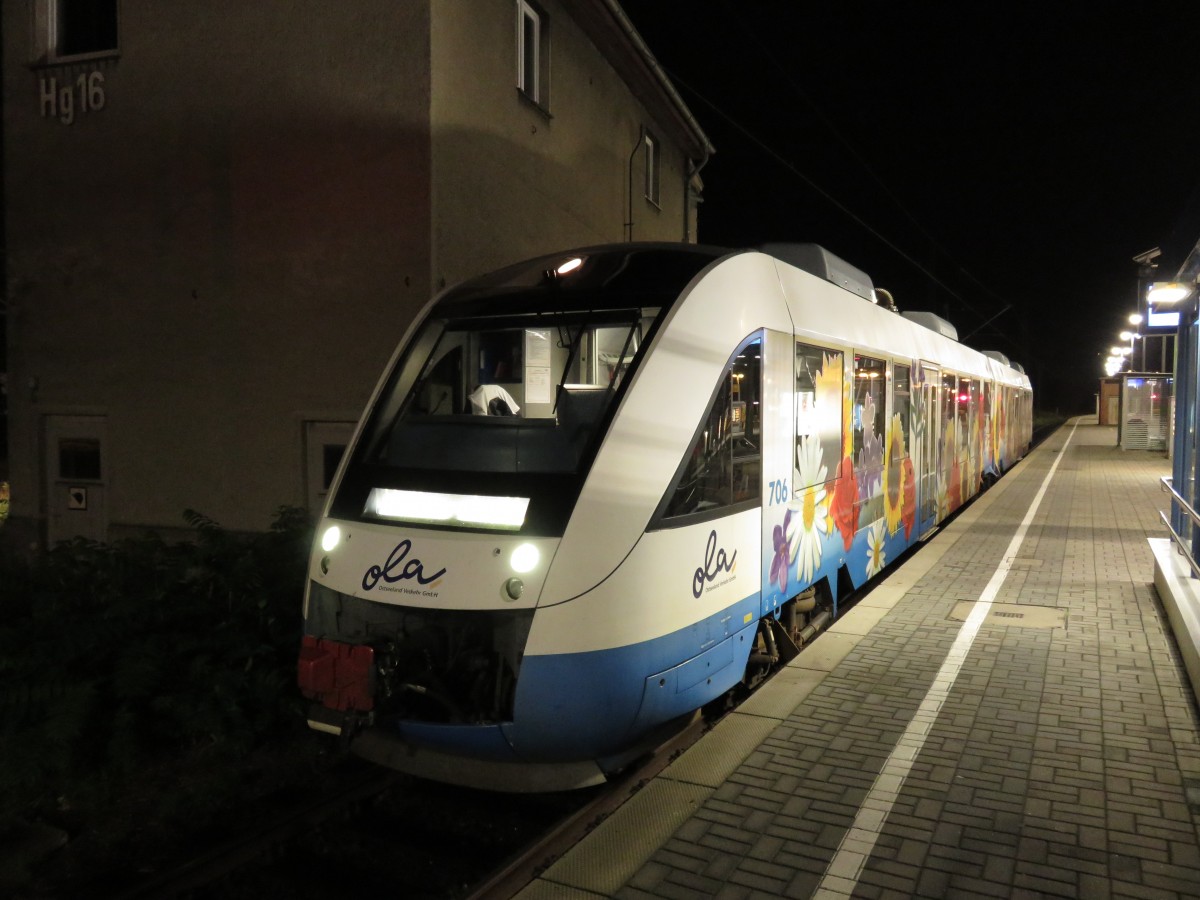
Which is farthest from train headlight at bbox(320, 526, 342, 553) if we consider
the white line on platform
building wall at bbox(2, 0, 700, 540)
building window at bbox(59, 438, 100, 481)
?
building window at bbox(59, 438, 100, 481)

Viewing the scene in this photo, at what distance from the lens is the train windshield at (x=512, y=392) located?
431 centimetres

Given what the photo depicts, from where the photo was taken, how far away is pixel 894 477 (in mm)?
8750

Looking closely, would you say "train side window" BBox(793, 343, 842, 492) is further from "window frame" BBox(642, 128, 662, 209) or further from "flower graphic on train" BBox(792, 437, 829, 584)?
"window frame" BBox(642, 128, 662, 209)

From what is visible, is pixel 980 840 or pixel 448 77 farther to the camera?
pixel 448 77

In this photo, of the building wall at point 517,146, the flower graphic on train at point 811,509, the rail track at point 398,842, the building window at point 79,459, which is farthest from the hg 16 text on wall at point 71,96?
the flower graphic on train at point 811,509

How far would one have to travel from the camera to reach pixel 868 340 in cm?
769

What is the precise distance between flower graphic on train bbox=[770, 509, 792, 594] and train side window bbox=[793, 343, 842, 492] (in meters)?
0.29

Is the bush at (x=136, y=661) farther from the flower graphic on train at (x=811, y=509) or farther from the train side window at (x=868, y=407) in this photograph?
the train side window at (x=868, y=407)

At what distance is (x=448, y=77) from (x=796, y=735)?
6.94m

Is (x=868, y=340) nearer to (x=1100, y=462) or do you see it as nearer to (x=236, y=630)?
(x=236, y=630)

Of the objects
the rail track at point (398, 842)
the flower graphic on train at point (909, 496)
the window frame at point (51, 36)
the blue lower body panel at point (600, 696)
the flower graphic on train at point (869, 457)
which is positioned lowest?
the rail track at point (398, 842)

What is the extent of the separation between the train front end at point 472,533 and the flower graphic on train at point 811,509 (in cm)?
179

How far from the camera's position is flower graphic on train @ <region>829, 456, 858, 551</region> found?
266 inches

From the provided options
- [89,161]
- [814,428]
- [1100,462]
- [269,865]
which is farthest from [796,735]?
[1100,462]
